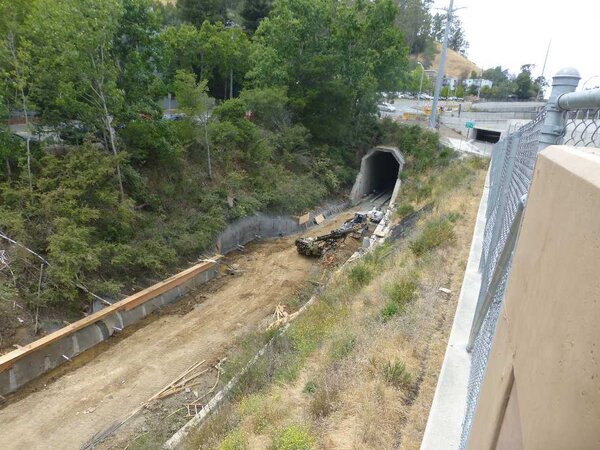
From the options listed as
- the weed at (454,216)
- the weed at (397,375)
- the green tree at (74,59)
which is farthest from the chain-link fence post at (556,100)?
the green tree at (74,59)

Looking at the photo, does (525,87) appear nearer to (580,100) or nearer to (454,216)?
(454,216)

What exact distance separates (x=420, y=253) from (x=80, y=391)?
10134 mm

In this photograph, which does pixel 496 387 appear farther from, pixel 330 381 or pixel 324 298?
pixel 324 298

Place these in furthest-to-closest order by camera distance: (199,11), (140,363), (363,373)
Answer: (199,11) < (140,363) < (363,373)

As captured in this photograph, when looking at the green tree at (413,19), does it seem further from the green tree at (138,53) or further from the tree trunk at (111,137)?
the tree trunk at (111,137)

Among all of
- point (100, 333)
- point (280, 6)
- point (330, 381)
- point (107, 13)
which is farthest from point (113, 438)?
point (280, 6)

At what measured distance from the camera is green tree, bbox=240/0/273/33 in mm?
35562

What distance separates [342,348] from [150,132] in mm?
13467

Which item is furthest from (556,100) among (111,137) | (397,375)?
(111,137)

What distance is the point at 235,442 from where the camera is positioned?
574 cm

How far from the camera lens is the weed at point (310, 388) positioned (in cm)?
659

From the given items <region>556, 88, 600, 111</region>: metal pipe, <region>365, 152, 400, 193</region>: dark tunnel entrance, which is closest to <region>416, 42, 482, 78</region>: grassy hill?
<region>365, 152, 400, 193</region>: dark tunnel entrance

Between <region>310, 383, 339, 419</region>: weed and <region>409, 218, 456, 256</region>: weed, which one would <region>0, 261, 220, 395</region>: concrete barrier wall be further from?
<region>409, 218, 456, 256</region>: weed

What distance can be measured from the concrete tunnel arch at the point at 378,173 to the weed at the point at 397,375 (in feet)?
67.2
